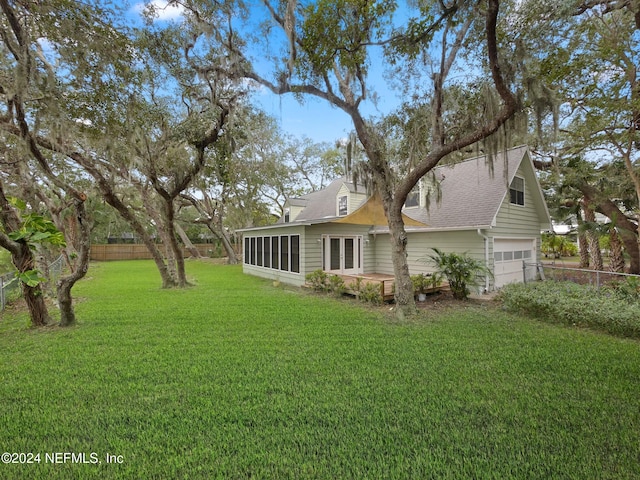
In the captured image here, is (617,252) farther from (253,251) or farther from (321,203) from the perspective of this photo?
(253,251)

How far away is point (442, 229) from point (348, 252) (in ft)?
11.8

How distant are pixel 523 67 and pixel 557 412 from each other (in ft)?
15.5

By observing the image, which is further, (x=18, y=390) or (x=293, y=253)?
(x=293, y=253)

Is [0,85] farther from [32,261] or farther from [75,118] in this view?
[32,261]

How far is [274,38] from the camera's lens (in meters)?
6.12

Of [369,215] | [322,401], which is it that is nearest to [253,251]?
[369,215]

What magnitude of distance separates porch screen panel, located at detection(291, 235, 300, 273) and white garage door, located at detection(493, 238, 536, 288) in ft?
20.8

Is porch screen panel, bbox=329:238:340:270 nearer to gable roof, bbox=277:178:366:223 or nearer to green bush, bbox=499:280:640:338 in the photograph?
gable roof, bbox=277:178:366:223

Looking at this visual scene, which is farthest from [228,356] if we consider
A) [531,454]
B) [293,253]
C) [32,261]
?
[293,253]

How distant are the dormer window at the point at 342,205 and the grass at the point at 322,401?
28.0 ft

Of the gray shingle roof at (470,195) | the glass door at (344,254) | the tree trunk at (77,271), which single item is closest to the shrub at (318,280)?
the glass door at (344,254)

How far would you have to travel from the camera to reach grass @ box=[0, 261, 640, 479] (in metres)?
2.11

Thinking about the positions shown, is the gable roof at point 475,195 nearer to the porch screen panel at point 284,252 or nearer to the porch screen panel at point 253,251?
the porch screen panel at point 284,252

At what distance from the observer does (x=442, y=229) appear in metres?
9.38
